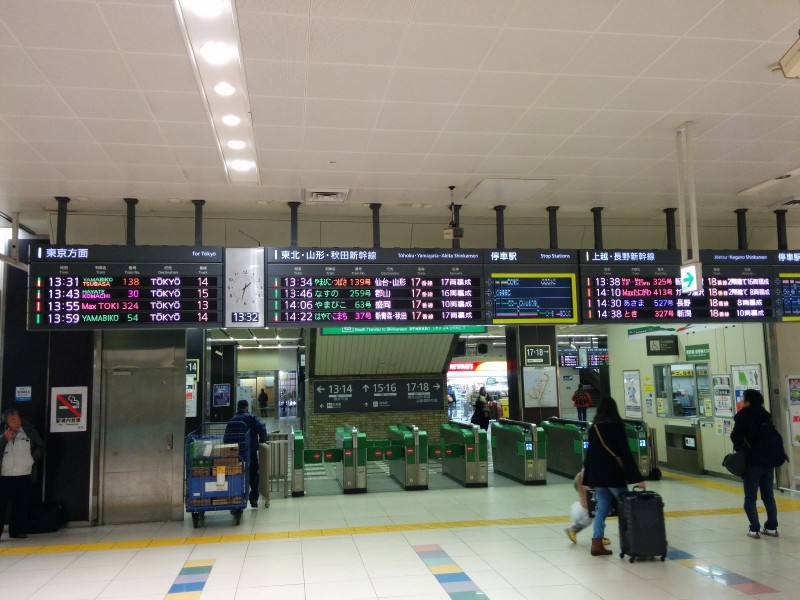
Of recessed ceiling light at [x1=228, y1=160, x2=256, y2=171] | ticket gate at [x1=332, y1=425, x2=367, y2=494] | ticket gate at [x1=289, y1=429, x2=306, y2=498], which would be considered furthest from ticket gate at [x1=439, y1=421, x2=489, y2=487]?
recessed ceiling light at [x1=228, y1=160, x2=256, y2=171]

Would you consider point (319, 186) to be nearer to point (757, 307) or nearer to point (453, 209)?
point (453, 209)

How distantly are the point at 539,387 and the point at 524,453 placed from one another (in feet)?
9.92

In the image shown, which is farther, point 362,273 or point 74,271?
point 362,273

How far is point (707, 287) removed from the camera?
7.16m

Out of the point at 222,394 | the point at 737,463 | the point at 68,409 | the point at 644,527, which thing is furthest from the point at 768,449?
the point at 222,394

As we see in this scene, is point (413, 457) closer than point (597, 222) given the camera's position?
No

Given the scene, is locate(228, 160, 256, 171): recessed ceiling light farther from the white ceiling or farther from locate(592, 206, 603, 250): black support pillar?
locate(592, 206, 603, 250): black support pillar

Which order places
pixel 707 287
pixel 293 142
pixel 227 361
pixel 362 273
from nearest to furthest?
pixel 293 142, pixel 362 273, pixel 707 287, pixel 227 361

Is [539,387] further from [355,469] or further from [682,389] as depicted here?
[355,469]

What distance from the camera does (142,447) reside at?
8320 millimetres

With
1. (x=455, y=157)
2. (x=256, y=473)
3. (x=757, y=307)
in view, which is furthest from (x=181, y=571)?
(x=757, y=307)

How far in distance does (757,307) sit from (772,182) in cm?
136

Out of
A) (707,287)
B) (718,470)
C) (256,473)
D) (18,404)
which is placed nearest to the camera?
(707,287)

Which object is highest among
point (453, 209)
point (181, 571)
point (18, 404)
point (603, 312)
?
point (453, 209)
